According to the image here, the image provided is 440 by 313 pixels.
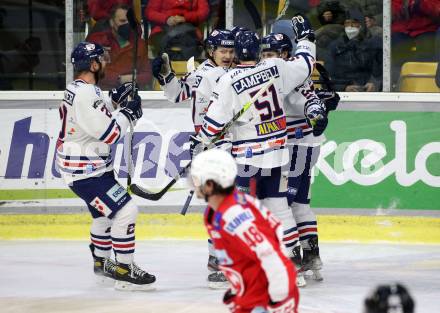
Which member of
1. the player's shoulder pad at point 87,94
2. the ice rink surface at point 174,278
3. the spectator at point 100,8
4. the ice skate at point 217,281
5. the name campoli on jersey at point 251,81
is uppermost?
the spectator at point 100,8

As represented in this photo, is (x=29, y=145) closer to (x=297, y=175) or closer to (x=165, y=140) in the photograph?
(x=165, y=140)

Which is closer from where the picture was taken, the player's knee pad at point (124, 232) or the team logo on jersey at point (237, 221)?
the team logo on jersey at point (237, 221)

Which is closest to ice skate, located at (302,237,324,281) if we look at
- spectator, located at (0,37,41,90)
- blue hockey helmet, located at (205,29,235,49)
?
blue hockey helmet, located at (205,29,235,49)

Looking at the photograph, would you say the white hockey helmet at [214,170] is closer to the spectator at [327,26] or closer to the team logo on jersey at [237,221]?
the team logo on jersey at [237,221]

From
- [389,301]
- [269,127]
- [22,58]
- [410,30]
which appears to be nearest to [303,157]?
[269,127]

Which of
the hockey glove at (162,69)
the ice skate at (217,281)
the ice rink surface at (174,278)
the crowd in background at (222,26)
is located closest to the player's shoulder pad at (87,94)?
→ the hockey glove at (162,69)

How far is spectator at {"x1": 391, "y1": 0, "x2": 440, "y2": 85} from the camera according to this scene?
8.50m

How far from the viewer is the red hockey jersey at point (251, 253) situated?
129 inches

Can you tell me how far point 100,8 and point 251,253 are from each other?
5.76 meters

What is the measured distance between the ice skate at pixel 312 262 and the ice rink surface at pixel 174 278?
0.09 meters

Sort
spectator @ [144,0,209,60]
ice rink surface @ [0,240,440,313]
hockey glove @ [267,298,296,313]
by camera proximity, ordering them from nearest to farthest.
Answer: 1. hockey glove @ [267,298,296,313]
2. ice rink surface @ [0,240,440,313]
3. spectator @ [144,0,209,60]

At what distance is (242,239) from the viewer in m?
3.36

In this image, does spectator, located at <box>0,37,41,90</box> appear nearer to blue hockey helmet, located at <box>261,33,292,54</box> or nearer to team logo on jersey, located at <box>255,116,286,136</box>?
blue hockey helmet, located at <box>261,33,292,54</box>

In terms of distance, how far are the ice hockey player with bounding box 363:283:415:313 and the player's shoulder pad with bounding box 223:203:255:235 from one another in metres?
0.77
